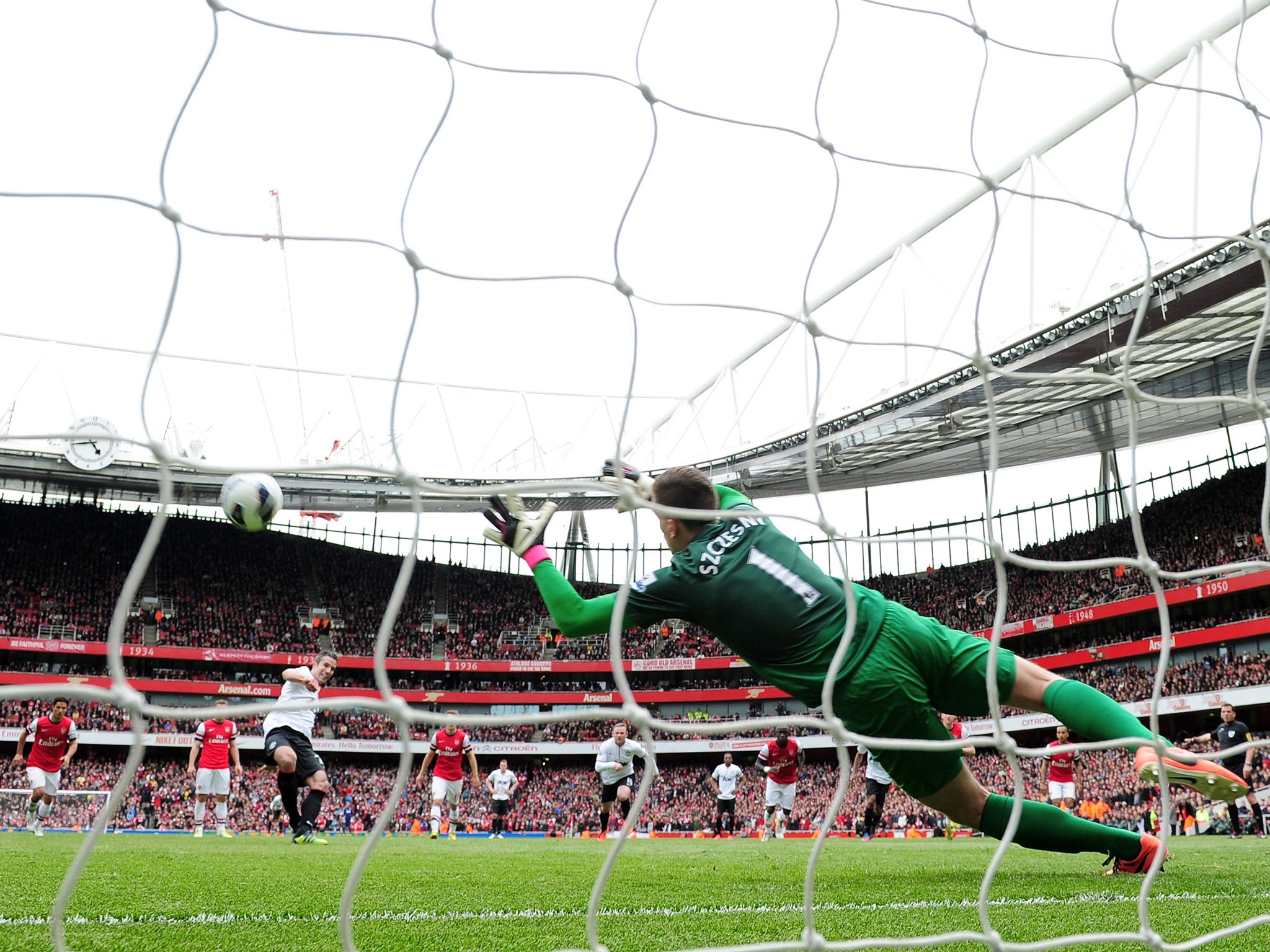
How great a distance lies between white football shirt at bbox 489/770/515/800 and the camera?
46.2 feet

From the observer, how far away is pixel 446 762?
11.9 metres

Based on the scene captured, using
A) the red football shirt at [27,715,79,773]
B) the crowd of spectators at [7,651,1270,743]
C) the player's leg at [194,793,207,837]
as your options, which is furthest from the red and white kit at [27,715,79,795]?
the crowd of spectators at [7,651,1270,743]

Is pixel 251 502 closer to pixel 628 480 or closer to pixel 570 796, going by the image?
pixel 628 480

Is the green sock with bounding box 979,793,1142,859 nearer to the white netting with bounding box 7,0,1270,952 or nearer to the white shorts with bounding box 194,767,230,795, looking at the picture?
the white netting with bounding box 7,0,1270,952

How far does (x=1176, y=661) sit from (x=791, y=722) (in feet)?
98.0

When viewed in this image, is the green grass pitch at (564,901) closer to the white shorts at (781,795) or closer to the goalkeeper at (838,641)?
the goalkeeper at (838,641)

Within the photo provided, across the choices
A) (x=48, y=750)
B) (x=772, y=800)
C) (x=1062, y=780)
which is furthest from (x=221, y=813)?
(x=1062, y=780)

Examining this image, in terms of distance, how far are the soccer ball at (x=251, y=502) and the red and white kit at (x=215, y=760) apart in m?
5.92

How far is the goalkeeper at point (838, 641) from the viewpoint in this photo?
3.08 metres

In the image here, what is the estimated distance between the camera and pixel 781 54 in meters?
9.04

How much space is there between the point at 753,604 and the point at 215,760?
10.1 meters

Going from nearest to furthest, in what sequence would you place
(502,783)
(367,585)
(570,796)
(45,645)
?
(502,783) → (45,645) → (570,796) → (367,585)

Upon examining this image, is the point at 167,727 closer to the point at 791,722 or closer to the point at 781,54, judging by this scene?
the point at 781,54

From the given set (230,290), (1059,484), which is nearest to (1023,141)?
(1059,484)
